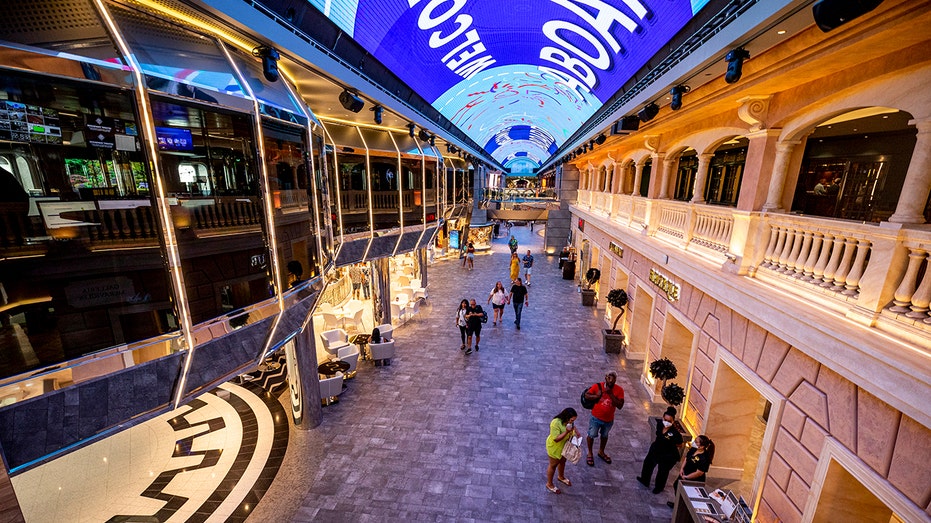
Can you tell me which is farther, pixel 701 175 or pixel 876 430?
pixel 701 175

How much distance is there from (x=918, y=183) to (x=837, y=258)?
2.69 feet

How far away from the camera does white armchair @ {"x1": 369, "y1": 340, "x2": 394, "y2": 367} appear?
922 centimetres

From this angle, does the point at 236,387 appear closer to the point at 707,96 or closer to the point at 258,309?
the point at 258,309

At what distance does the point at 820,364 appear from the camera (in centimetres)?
347

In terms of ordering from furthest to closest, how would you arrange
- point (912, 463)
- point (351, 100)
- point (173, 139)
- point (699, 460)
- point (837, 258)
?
point (351, 100) → point (699, 460) → point (837, 258) → point (173, 139) → point (912, 463)

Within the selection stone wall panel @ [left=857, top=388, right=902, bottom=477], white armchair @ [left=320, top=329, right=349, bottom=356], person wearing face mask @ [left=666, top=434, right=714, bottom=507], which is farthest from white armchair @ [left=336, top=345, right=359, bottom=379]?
stone wall panel @ [left=857, top=388, right=902, bottom=477]

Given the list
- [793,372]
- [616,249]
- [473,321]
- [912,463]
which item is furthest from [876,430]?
[616,249]

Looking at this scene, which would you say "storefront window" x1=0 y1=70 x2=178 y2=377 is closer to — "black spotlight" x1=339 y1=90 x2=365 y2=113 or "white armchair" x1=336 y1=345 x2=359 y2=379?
"black spotlight" x1=339 y1=90 x2=365 y2=113

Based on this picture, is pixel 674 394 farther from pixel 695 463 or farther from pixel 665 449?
pixel 695 463

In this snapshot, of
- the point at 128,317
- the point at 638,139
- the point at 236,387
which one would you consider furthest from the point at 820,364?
the point at 236,387

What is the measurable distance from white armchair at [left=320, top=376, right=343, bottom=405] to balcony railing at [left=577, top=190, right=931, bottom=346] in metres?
7.85

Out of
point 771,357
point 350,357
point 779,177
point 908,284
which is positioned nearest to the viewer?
point 908,284

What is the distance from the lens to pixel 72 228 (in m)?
2.61

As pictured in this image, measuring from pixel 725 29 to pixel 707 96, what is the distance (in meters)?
1.85
